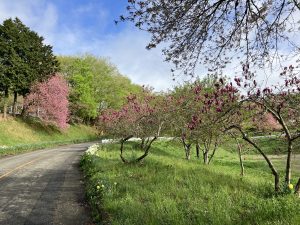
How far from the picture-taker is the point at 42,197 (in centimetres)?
1391

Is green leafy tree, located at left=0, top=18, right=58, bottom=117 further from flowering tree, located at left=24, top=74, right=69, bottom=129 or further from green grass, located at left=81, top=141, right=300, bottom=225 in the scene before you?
green grass, located at left=81, top=141, right=300, bottom=225

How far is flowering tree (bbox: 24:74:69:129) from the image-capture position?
2040 inches

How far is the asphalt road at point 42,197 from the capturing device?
10.9 metres

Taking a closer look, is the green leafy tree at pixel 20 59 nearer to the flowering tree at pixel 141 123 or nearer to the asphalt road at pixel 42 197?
the flowering tree at pixel 141 123

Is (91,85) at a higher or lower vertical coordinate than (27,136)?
higher

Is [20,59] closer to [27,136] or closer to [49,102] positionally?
[49,102]

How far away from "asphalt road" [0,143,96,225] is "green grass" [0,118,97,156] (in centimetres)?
1539

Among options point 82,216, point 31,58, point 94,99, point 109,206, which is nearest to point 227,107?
point 109,206

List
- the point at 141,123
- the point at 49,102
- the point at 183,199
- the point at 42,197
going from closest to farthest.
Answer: the point at 183,199 → the point at 42,197 → the point at 141,123 → the point at 49,102

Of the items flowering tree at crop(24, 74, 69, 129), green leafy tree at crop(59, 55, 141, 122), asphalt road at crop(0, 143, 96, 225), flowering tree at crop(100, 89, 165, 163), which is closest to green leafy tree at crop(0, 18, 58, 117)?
flowering tree at crop(24, 74, 69, 129)

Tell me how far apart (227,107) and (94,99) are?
5832 cm

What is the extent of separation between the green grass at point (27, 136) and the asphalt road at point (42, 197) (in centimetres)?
1539

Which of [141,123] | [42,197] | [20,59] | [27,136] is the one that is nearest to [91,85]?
[20,59]

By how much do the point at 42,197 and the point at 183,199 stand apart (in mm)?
6306
